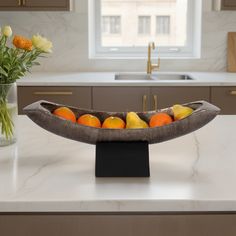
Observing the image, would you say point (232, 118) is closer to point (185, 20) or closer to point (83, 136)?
point (83, 136)

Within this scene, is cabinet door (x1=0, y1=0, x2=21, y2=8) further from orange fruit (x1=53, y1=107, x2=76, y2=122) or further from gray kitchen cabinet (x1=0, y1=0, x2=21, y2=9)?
orange fruit (x1=53, y1=107, x2=76, y2=122)

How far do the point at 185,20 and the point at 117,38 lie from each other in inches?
24.6

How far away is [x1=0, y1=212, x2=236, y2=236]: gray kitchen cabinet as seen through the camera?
1324mm

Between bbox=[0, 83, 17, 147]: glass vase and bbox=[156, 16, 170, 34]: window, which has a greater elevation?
bbox=[156, 16, 170, 34]: window

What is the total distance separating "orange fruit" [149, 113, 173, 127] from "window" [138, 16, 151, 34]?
10.2 feet

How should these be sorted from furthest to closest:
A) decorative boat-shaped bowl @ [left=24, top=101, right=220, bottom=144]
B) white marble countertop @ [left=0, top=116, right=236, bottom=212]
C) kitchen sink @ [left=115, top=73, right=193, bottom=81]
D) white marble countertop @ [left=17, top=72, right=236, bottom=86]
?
kitchen sink @ [left=115, top=73, right=193, bottom=81], white marble countertop @ [left=17, top=72, right=236, bottom=86], decorative boat-shaped bowl @ [left=24, top=101, right=220, bottom=144], white marble countertop @ [left=0, top=116, right=236, bottom=212]

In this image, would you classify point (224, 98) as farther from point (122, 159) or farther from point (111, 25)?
point (122, 159)

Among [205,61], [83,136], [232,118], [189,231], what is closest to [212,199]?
[189,231]

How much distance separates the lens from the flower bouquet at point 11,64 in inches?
65.4

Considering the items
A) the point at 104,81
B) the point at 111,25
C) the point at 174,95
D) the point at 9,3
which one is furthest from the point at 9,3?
the point at 174,95

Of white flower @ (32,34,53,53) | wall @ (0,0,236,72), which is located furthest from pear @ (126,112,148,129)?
wall @ (0,0,236,72)

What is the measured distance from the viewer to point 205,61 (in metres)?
4.37

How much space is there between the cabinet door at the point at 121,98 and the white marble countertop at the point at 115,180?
5.77 feet

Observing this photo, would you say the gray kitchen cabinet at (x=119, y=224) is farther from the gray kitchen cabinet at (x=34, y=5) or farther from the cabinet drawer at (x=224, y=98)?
the gray kitchen cabinet at (x=34, y=5)
